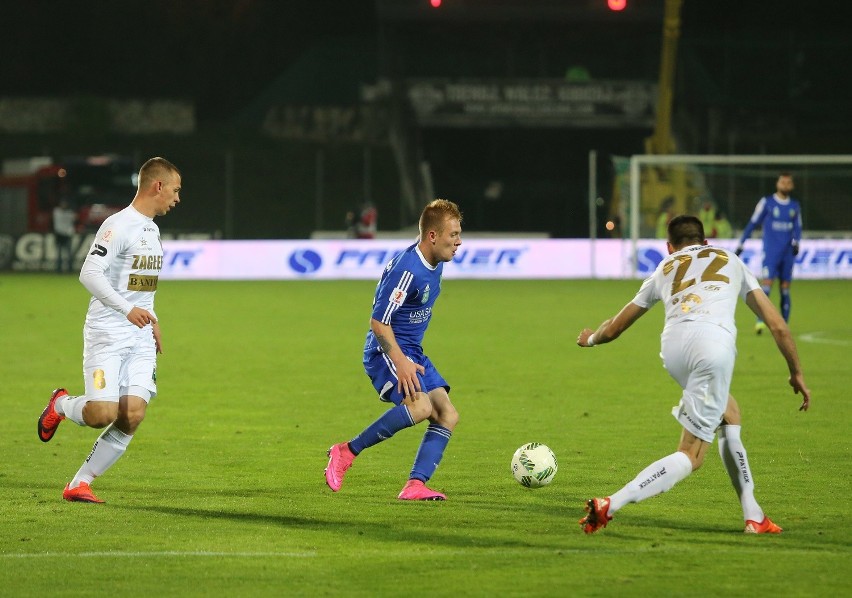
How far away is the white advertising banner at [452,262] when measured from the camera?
32.2 meters

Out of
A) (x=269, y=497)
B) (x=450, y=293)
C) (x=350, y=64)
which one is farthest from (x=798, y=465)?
(x=350, y=64)

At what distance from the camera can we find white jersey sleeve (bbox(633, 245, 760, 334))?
22.0 feet

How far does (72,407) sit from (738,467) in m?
3.69

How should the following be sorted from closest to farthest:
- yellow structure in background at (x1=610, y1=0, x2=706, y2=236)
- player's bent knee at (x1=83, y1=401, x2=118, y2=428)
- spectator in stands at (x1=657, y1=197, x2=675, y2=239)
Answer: player's bent knee at (x1=83, y1=401, x2=118, y2=428)
spectator in stands at (x1=657, y1=197, x2=675, y2=239)
yellow structure in background at (x1=610, y1=0, x2=706, y2=236)

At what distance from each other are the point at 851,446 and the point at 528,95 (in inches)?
1495

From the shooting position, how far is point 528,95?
154ft

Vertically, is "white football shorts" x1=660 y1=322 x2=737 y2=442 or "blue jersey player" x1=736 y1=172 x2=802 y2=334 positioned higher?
"white football shorts" x1=660 y1=322 x2=737 y2=442

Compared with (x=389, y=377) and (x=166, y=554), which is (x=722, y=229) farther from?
(x=166, y=554)

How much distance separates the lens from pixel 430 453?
791 centimetres

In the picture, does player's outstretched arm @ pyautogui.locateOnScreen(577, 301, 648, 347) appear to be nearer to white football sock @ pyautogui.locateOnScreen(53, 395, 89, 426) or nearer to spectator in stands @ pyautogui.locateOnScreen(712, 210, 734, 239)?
white football sock @ pyautogui.locateOnScreen(53, 395, 89, 426)

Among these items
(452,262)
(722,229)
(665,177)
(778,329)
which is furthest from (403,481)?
(665,177)

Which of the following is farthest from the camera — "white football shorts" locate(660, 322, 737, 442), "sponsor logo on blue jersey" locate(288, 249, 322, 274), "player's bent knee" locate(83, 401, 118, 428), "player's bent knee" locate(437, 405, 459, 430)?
"sponsor logo on blue jersey" locate(288, 249, 322, 274)

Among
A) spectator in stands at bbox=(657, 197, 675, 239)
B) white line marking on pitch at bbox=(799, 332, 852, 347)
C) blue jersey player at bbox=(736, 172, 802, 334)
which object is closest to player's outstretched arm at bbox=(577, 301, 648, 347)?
white line marking on pitch at bbox=(799, 332, 852, 347)

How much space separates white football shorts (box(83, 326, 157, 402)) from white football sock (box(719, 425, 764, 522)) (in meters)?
3.14
